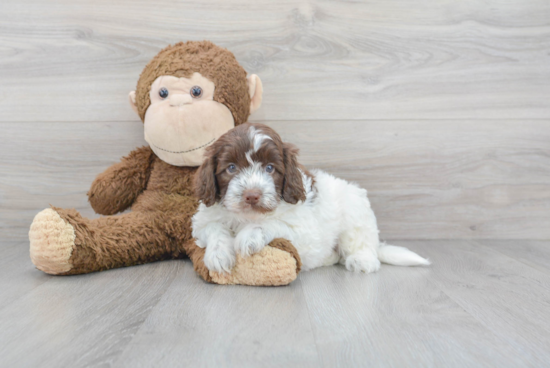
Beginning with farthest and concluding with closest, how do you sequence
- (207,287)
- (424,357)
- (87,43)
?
(87,43)
(207,287)
(424,357)

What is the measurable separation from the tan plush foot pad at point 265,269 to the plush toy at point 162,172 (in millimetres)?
130

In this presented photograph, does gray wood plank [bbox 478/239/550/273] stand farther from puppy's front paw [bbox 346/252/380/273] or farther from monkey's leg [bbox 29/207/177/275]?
monkey's leg [bbox 29/207/177/275]

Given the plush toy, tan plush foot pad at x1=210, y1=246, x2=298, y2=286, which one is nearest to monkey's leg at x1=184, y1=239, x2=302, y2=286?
tan plush foot pad at x1=210, y1=246, x2=298, y2=286

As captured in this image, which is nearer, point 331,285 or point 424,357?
point 424,357

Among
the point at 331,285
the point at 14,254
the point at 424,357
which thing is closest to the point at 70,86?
the point at 14,254

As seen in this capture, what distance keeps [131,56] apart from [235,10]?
1.81ft

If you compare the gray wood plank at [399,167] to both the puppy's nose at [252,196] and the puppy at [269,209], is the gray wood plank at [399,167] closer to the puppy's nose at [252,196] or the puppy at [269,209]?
the puppy at [269,209]

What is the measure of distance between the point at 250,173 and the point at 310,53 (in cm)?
97

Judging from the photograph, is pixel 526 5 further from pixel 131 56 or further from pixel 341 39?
pixel 131 56

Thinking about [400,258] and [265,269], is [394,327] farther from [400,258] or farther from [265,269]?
[400,258]

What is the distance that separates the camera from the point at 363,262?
1.57 metres

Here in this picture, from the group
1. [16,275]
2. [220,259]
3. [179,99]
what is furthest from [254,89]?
[16,275]

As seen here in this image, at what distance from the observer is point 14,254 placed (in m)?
1.85

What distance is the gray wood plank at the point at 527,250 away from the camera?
5.75 feet
